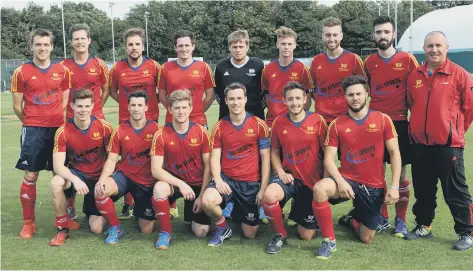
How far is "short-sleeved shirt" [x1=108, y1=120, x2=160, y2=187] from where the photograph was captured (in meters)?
5.36

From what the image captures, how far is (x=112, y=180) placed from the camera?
17.2ft

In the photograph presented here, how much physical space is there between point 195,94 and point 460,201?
313 centimetres

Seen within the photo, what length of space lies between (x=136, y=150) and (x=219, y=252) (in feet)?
4.86

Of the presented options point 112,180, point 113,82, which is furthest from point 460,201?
point 113,82

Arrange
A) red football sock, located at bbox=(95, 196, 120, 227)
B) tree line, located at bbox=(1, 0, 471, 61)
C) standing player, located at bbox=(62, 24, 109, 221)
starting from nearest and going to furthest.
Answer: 1. red football sock, located at bbox=(95, 196, 120, 227)
2. standing player, located at bbox=(62, 24, 109, 221)
3. tree line, located at bbox=(1, 0, 471, 61)

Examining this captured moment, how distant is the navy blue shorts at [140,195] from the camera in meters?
5.35

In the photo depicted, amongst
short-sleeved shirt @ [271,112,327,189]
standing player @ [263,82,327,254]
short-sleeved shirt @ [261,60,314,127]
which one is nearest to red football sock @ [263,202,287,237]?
standing player @ [263,82,327,254]

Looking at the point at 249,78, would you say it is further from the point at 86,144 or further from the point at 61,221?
the point at 61,221

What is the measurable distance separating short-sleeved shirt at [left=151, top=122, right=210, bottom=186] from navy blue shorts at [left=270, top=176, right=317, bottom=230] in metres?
0.83

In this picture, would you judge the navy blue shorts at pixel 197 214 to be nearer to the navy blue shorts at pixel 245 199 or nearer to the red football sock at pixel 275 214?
the navy blue shorts at pixel 245 199

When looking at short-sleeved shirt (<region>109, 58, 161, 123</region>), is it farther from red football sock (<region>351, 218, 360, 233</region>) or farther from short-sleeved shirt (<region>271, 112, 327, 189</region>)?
red football sock (<region>351, 218, 360, 233</region>)

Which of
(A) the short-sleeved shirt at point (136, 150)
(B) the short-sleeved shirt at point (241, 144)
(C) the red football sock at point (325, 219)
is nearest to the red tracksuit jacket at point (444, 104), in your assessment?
(C) the red football sock at point (325, 219)

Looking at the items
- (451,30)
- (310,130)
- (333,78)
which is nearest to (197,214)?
(310,130)

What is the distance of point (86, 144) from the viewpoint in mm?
5391
